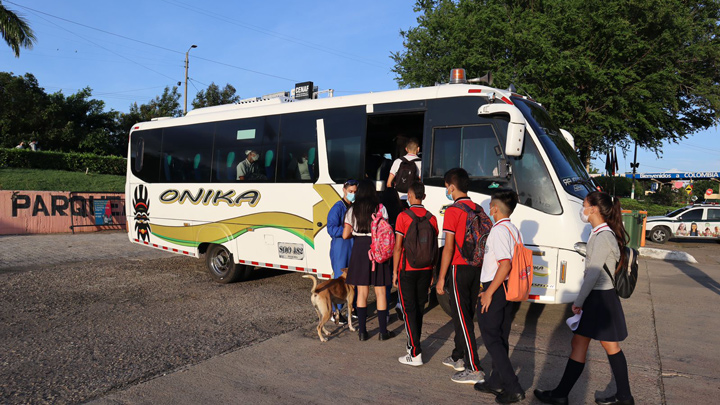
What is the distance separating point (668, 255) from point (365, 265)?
1297 centimetres

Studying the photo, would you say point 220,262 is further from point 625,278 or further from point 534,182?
point 625,278

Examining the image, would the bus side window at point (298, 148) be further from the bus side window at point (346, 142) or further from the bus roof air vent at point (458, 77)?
the bus roof air vent at point (458, 77)

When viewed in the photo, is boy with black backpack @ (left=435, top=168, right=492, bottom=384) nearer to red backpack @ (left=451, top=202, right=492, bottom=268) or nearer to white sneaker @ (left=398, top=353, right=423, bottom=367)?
red backpack @ (left=451, top=202, right=492, bottom=268)

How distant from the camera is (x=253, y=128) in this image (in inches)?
349

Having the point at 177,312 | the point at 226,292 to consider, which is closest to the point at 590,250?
the point at 177,312

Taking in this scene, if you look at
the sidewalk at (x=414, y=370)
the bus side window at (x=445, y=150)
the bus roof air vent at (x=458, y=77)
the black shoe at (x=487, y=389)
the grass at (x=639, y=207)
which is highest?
the bus roof air vent at (x=458, y=77)

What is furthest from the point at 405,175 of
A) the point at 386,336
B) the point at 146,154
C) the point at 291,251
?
the point at 146,154

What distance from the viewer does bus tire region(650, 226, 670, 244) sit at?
2008 centimetres

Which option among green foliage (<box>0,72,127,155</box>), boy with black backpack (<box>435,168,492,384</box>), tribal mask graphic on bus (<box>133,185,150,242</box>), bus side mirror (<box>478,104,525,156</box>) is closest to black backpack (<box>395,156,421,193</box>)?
bus side mirror (<box>478,104,525,156</box>)

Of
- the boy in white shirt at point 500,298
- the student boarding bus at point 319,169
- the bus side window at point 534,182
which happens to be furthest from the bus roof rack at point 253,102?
the boy in white shirt at point 500,298

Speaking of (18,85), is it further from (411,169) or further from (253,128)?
(411,169)

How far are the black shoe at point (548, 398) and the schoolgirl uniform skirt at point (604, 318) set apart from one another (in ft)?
1.97

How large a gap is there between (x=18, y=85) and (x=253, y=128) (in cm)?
3378

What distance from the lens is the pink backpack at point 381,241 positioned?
218 inches
